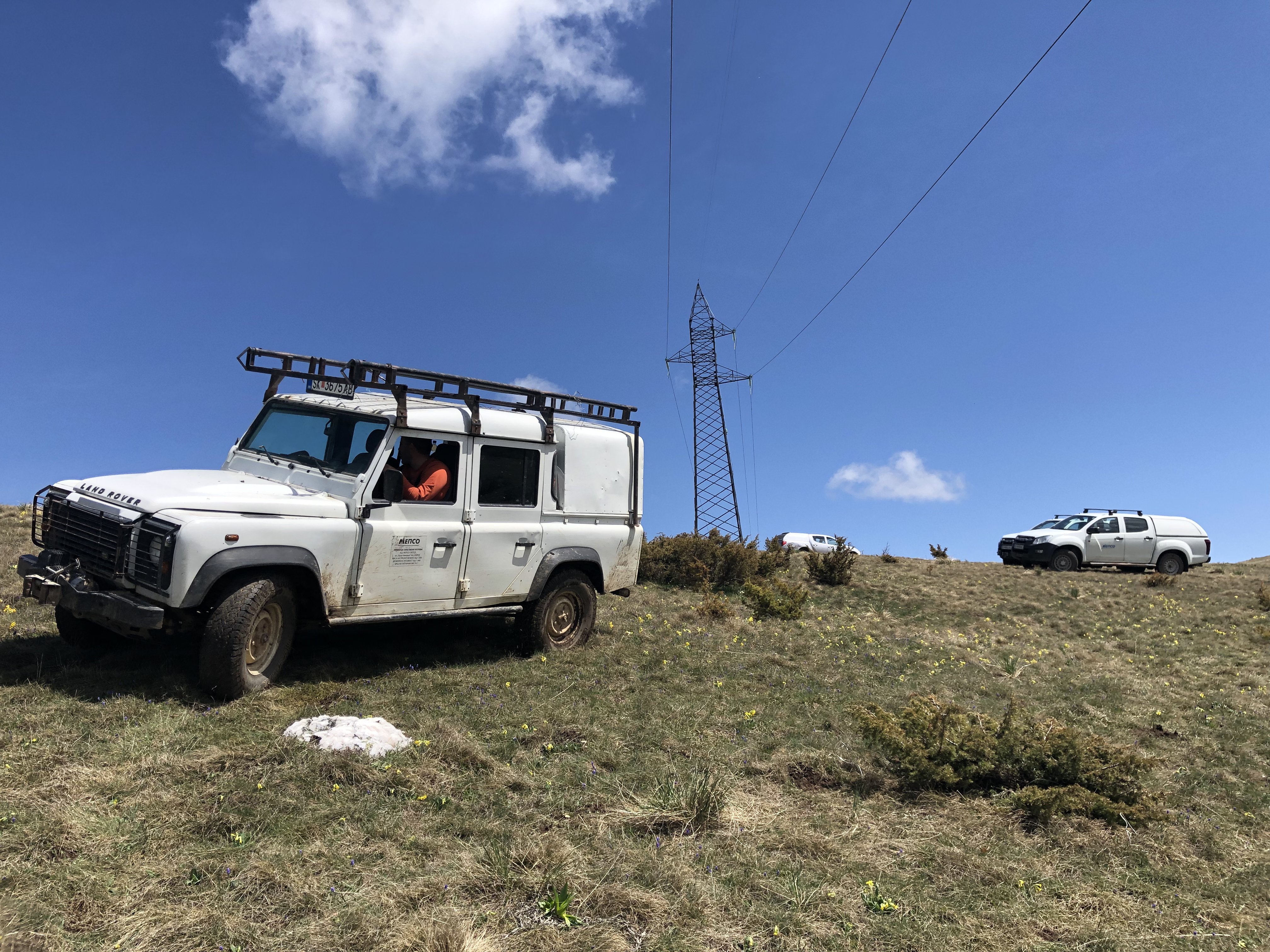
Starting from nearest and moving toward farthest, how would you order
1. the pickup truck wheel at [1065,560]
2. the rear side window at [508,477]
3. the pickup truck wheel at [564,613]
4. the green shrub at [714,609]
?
the rear side window at [508,477] < the pickup truck wheel at [564,613] < the green shrub at [714,609] < the pickup truck wheel at [1065,560]

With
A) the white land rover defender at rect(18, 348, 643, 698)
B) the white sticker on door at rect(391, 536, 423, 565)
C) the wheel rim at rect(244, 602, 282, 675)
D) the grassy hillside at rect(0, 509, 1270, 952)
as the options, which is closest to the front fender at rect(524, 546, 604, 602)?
the white land rover defender at rect(18, 348, 643, 698)

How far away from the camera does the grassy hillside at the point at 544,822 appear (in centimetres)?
370

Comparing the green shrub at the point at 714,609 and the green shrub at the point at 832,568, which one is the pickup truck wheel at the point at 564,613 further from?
the green shrub at the point at 832,568

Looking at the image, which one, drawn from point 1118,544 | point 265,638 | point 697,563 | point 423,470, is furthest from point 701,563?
point 1118,544

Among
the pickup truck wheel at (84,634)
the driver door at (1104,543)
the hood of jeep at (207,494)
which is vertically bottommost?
the pickup truck wheel at (84,634)

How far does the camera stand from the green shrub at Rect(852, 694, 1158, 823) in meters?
5.62

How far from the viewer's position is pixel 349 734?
5.55 m

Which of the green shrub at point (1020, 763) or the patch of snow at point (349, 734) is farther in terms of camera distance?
the green shrub at point (1020, 763)

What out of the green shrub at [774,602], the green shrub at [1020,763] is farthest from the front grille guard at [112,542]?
the green shrub at [774,602]

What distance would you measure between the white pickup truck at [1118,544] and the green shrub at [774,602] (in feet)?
43.2

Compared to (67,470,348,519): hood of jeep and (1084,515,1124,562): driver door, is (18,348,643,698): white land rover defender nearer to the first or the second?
(67,470,348,519): hood of jeep

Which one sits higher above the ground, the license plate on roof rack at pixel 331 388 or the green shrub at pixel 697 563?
the license plate on roof rack at pixel 331 388

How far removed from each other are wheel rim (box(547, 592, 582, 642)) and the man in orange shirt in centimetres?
211

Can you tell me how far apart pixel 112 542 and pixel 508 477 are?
3.73 metres
